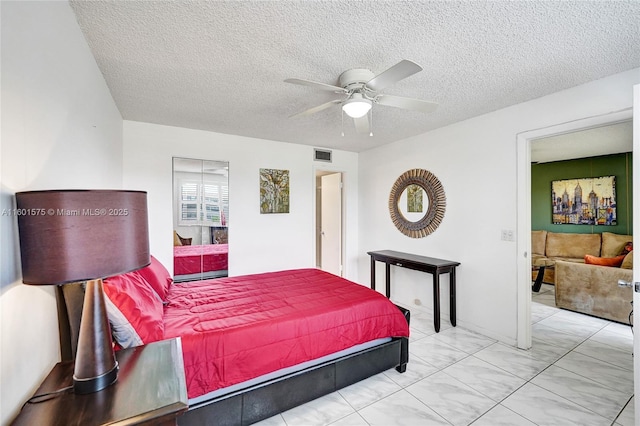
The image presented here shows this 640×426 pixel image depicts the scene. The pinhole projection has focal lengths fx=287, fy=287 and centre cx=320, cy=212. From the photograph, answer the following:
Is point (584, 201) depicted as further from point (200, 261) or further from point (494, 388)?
point (200, 261)

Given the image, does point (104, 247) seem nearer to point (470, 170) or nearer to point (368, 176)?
point (470, 170)

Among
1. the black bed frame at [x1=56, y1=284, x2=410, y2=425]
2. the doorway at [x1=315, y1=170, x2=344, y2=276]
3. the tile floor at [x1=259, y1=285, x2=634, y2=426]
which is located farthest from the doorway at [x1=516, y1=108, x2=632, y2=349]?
the doorway at [x1=315, y1=170, x2=344, y2=276]

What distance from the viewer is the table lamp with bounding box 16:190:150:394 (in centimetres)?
84

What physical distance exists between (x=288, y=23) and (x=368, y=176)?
11.0ft

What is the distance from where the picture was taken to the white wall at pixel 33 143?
2.98ft

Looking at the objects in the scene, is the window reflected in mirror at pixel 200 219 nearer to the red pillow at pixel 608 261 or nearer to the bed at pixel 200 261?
the bed at pixel 200 261

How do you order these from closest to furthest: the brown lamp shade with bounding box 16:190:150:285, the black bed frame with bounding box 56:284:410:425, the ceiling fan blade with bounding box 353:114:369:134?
the brown lamp shade with bounding box 16:190:150:285, the black bed frame with bounding box 56:284:410:425, the ceiling fan blade with bounding box 353:114:369:134

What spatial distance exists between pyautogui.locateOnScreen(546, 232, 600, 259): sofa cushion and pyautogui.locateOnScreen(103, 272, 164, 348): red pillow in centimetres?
616

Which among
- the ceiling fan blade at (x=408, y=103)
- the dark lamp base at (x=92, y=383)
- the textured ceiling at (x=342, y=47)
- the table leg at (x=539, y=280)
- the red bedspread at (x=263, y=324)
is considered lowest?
the table leg at (x=539, y=280)

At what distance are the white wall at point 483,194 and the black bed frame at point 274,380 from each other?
129 cm

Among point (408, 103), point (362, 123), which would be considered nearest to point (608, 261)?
point (408, 103)

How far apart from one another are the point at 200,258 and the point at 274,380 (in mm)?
2266

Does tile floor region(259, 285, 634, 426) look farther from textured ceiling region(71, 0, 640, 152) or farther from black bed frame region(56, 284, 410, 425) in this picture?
textured ceiling region(71, 0, 640, 152)

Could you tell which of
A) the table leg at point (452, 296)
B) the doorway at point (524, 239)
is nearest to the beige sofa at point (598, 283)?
the doorway at point (524, 239)
